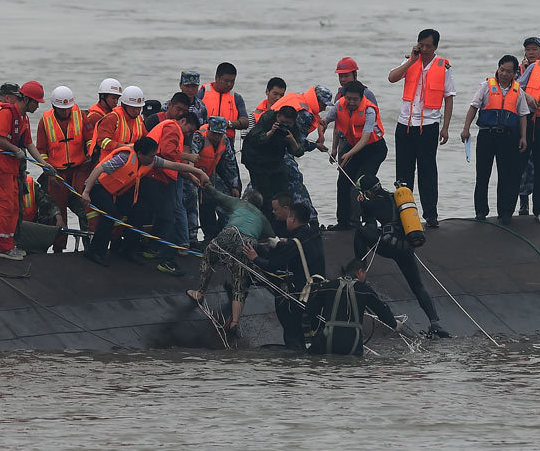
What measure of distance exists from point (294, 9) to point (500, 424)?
59.5 meters

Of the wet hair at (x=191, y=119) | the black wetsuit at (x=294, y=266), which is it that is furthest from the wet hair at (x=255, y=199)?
the wet hair at (x=191, y=119)

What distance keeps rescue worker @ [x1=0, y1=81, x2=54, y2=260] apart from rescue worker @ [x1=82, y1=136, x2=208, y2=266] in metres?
0.63

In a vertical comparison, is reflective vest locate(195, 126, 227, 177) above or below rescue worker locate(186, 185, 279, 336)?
above

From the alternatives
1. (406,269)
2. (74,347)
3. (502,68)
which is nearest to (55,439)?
(74,347)

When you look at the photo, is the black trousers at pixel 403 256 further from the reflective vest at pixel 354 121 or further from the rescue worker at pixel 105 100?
the rescue worker at pixel 105 100

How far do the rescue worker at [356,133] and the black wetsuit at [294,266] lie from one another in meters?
2.19

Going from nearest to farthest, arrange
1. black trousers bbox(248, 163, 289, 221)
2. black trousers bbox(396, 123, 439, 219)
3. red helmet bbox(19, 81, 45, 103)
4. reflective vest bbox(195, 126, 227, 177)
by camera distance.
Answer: red helmet bbox(19, 81, 45, 103) < reflective vest bbox(195, 126, 227, 177) < black trousers bbox(248, 163, 289, 221) < black trousers bbox(396, 123, 439, 219)

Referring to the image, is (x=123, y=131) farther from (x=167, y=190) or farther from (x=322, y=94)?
(x=322, y=94)

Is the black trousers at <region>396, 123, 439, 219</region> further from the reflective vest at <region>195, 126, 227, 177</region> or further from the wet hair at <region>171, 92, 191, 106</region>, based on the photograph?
the wet hair at <region>171, 92, 191, 106</region>

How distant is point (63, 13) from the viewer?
66375mm

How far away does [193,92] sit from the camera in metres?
18.0

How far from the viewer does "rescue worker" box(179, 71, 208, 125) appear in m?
17.8

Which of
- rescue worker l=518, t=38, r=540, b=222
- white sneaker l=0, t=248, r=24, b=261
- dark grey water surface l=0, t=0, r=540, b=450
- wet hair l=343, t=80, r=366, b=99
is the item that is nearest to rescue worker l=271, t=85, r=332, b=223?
wet hair l=343, t=80, r=366, b=99

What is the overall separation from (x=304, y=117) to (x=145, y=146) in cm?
258
